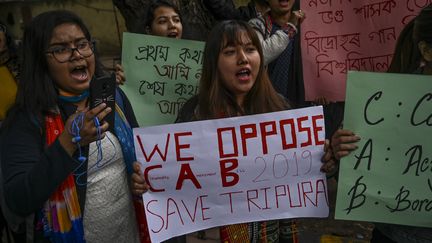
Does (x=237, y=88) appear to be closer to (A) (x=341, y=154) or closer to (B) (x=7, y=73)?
(A) (x=341, y=154)

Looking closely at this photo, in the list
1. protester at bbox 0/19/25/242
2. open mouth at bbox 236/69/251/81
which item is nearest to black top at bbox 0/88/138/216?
Result: open mouth at bbox 236/69/251/81

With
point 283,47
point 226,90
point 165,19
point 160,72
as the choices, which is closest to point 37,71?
point 226,90

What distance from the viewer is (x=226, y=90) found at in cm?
237

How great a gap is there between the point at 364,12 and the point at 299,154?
1451 mm

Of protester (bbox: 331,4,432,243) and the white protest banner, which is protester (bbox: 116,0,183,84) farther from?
protester (bbox: 331,4,432,243)

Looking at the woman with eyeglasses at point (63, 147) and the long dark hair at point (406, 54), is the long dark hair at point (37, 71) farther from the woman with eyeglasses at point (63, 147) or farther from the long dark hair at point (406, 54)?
the long dark hair at point (406, 54)

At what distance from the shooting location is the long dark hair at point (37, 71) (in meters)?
1.94

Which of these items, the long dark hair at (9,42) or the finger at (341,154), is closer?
the finger at (341,154)

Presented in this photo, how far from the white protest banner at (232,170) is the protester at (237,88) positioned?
0.10 m

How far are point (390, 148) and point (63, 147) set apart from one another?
1.32 metres

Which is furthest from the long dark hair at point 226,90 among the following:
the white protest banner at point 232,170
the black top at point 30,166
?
the black top at point 30,166

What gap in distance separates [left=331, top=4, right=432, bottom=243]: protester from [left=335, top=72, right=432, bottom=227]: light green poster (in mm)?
41

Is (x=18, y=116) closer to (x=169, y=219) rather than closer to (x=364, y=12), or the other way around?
(x=169, y=219)

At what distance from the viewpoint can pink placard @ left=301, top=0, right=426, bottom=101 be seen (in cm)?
316
